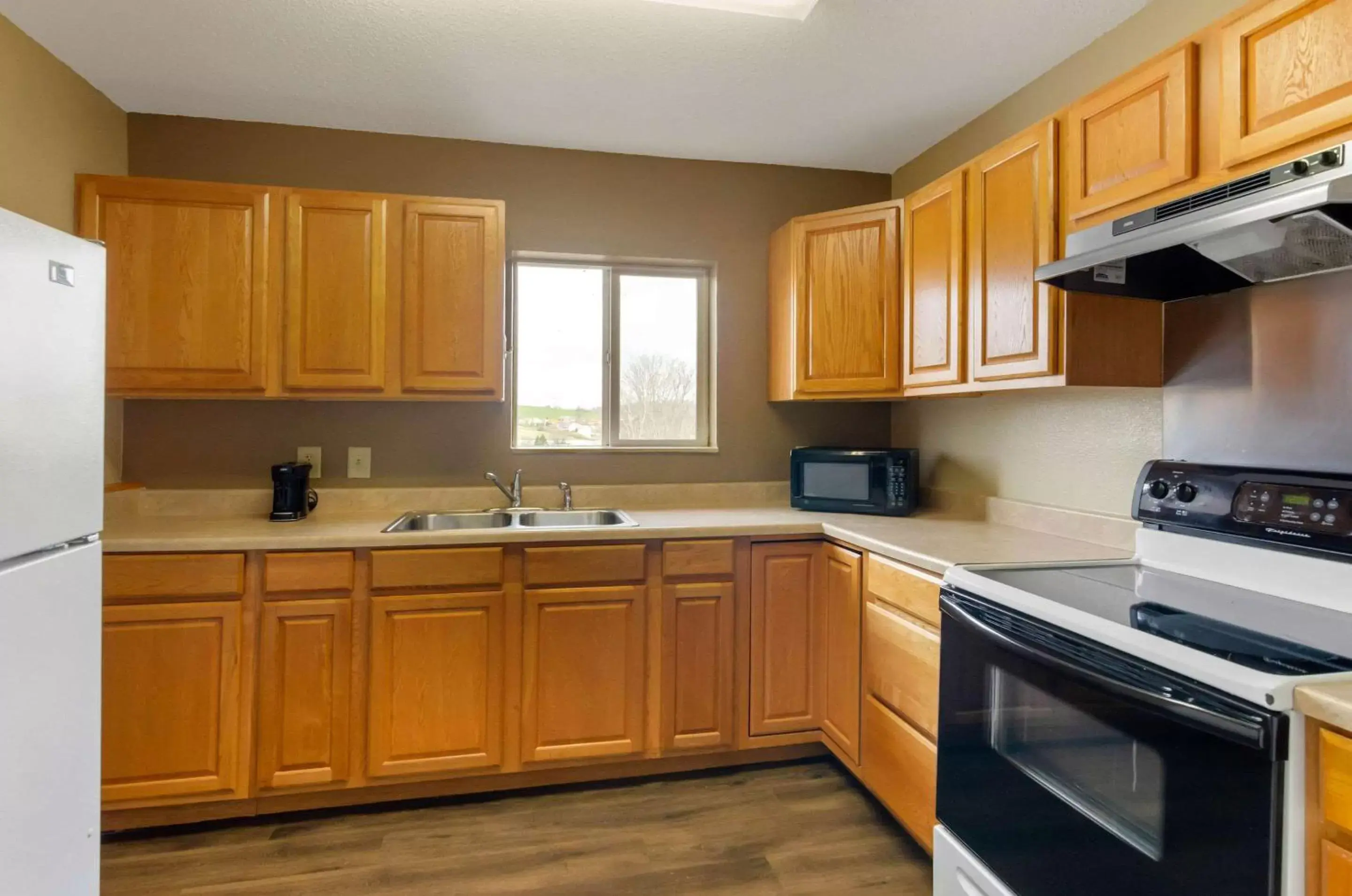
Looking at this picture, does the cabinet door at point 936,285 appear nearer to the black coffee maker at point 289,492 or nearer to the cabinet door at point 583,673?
the cabinet door at point 583,673

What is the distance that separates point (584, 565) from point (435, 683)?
1.91 ft

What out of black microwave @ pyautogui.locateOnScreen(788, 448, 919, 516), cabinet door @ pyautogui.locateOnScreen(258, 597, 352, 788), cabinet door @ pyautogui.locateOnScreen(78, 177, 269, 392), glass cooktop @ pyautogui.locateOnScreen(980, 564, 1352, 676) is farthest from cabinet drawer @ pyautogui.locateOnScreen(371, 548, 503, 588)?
glass cooktop @ pyautogui.locateOnScreen(980, 564, 1352, 676)

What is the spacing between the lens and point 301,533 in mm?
2143

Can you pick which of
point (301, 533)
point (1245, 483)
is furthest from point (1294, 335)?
point (301, 533)

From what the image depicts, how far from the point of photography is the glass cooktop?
1.07 meters

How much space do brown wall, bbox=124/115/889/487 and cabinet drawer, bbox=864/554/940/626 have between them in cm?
102

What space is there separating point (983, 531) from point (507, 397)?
6.08ft

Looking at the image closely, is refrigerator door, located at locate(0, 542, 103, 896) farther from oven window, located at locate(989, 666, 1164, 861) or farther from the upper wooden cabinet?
the upper wooden cabinet

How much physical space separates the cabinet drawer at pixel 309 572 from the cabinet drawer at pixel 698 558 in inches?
39.3

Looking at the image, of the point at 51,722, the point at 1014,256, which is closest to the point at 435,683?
the point at 51,722

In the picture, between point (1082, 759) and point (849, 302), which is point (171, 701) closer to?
point (1082, 759)

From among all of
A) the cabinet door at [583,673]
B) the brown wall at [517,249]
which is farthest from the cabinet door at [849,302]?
the cabinet door at [583,673]

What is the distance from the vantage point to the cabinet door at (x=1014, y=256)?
1.83m

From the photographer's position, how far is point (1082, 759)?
126 cm
